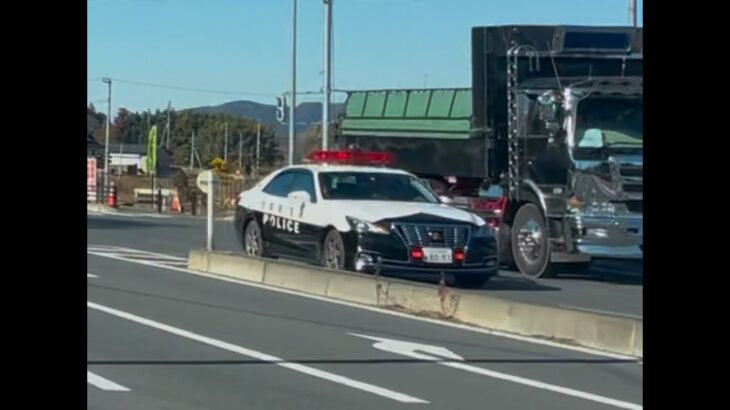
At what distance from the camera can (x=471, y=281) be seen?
1700 centimetres

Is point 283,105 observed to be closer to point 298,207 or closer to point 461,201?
point 461,201

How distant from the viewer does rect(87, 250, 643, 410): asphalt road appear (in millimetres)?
8961

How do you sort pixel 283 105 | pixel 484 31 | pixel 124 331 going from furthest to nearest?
pixel 283 105 < pixel 484 31 < pixel 124 331

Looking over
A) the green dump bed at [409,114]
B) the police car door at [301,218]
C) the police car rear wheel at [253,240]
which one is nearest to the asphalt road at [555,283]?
the police car door at [301,218]

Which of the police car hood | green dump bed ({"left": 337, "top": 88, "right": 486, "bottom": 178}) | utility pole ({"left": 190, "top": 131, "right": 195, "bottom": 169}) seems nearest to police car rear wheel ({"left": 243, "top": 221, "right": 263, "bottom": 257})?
the police car hood

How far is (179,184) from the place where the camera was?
56.1m

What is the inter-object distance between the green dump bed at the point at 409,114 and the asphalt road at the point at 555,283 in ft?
9.24

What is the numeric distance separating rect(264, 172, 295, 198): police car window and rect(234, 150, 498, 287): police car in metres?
0.01

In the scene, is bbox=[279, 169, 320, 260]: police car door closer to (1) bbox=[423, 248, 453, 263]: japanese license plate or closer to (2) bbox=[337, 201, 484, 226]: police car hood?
(2) bbox=[337, 201, 484, 226]: police car hood

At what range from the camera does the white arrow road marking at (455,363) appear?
9102 millimetres

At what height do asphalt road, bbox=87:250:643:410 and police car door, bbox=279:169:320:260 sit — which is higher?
police car door, bbox=279:169:320:260
